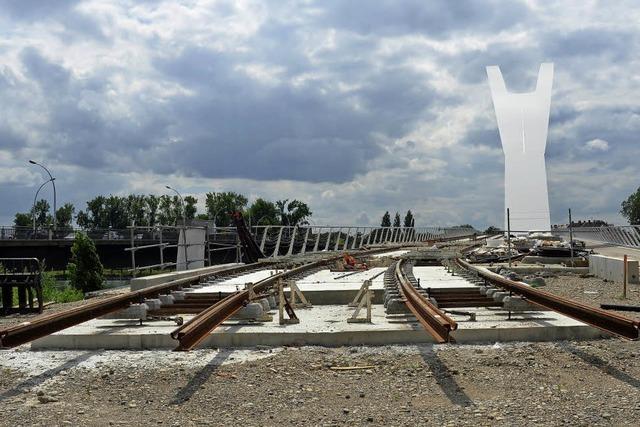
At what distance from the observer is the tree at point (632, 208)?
15756 cm

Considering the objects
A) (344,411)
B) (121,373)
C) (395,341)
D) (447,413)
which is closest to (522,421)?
(447,413)

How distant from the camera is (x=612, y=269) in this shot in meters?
18.9

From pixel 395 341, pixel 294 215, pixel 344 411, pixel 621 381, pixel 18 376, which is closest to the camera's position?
pixel 344 411

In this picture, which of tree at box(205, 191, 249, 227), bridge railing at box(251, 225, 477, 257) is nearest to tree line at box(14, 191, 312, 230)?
tree at box(205, 191, 249, 227)

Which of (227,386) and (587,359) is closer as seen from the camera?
(227,386)

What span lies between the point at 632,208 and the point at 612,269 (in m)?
159

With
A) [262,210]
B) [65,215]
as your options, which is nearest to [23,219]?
[65,215]

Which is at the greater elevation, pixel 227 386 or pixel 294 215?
pixel 294 215

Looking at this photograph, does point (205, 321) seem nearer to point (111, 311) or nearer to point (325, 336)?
point (325, 336)

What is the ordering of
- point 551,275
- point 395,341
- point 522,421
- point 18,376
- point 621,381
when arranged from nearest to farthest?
point 522,421 → point 621,381 → point 18,376 → point 395,341 → point 551,275

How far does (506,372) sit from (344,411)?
210cm

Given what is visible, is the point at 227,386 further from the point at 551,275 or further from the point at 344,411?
the point at 551,275

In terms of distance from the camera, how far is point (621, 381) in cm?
675

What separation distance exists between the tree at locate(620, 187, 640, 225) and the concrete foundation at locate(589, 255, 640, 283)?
475ft
